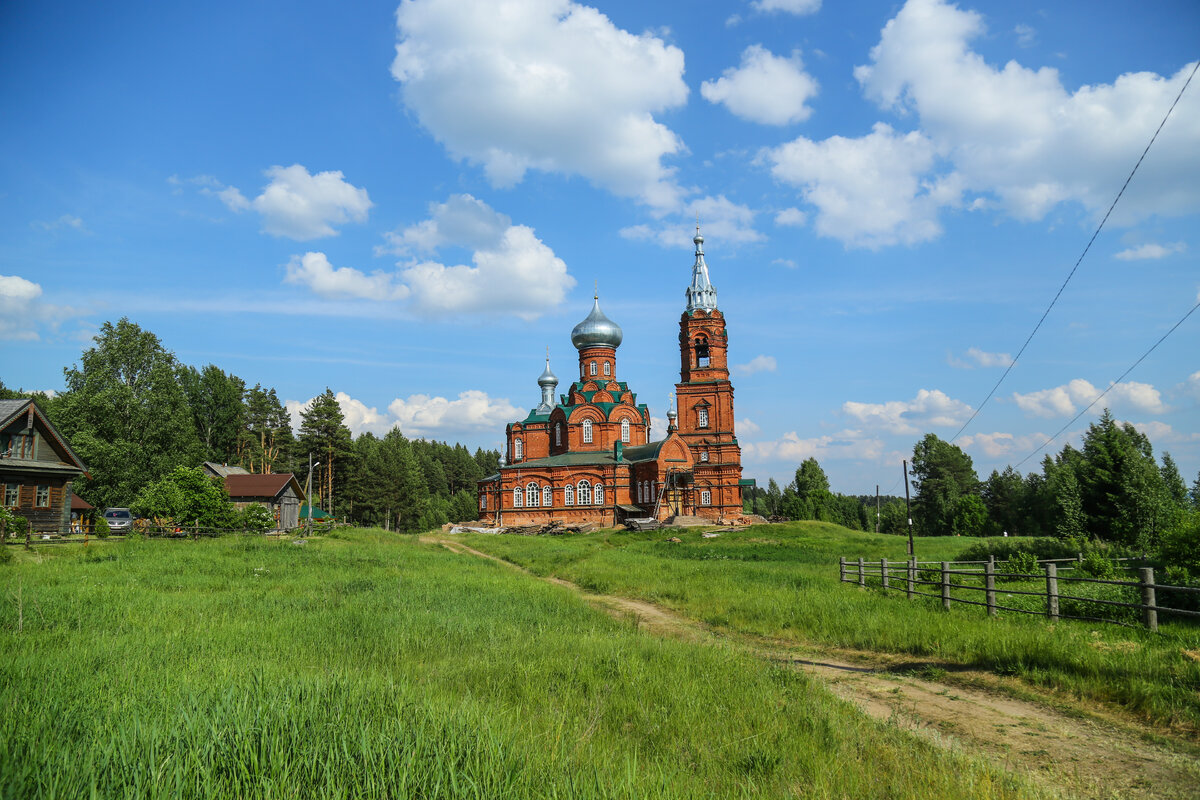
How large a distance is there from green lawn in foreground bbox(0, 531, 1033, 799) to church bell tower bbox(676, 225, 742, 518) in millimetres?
39201

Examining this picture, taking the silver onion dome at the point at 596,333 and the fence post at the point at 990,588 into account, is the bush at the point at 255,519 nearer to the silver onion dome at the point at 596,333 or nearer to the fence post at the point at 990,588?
Result: the silver onion dome at the point at 596,333

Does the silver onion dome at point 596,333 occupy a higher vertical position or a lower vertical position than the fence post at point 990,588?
higher

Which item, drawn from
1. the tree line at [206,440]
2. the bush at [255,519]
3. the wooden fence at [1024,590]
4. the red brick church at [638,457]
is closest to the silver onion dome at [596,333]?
the red brick church at [638,457]

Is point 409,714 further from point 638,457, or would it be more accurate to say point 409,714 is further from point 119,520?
point 638,457

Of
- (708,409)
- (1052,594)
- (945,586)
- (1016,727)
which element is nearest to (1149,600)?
(1052,594)

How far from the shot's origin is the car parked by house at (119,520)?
36344 millimetres

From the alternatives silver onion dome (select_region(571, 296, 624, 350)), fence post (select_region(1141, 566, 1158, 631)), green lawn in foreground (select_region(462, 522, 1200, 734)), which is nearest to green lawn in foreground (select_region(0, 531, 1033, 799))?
green lawn in foreground (select_region(462, 522, 1200, 734))

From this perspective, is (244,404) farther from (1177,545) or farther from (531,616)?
(1177,545)

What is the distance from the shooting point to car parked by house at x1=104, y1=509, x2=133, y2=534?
3634 centimetres

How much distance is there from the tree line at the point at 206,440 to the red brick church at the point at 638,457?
1906 centimetres

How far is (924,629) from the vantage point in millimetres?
10945

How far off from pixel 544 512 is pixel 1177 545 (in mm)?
43157

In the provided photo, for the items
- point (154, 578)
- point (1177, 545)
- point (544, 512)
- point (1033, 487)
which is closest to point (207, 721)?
point (154, 578)

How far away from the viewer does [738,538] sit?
136 ft
